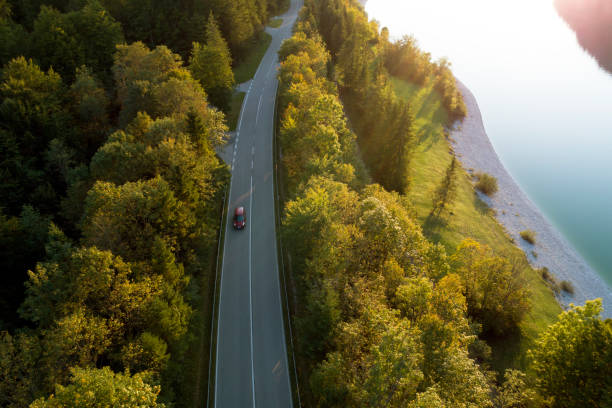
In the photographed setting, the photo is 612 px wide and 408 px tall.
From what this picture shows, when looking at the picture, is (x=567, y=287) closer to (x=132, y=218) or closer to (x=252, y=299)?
(x=252, y=299)

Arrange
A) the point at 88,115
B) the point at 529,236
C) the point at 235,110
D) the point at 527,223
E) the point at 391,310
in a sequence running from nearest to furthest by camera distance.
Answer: the point at 391,310 → the point at 88,115 → the point at 529,236 → the point at 527,223 → the point at 235,110

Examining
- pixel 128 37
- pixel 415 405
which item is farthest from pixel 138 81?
pixel 415 405

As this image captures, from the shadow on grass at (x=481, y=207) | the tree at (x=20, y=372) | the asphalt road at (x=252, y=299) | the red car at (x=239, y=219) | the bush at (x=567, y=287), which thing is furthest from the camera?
Result: the shadow on grass at (x=481, y=207)

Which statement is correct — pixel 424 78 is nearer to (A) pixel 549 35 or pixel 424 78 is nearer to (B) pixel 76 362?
(A) pixel 549 35

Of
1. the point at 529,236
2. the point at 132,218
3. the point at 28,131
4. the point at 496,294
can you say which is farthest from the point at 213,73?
the point at 529,236

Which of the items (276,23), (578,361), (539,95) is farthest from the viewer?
(276,23)

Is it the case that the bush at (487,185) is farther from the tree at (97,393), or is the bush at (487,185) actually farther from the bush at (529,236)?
the tree at (97,393)

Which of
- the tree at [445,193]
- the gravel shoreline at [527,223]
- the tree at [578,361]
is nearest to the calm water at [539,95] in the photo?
the gravel shoreline at [527,223]
